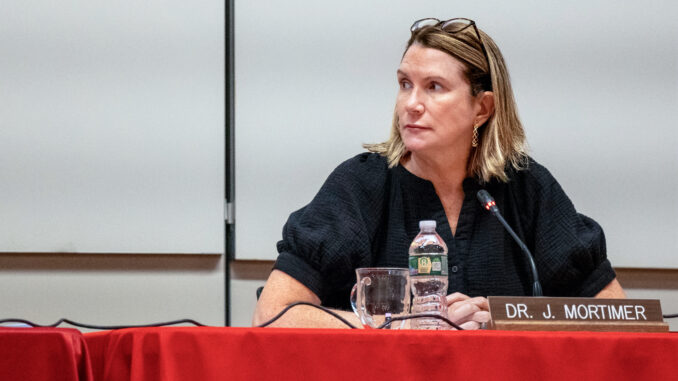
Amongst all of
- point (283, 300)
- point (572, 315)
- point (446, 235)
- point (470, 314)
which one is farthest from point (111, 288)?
point (572, 315)

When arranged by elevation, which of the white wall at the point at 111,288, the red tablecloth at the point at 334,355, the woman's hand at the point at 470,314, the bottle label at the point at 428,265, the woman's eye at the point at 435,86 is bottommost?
the white wall at the point at 111,288

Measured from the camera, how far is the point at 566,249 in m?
1.73

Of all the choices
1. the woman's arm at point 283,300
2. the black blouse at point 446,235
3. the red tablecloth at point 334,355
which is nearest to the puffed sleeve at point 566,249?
the black blouse at point 446,235

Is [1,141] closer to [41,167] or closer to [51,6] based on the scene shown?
[41,167]

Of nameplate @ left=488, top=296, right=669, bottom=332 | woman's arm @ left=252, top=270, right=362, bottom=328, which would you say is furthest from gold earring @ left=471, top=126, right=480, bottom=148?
nameplate @ left=488, top=296, right=669, bottom=332

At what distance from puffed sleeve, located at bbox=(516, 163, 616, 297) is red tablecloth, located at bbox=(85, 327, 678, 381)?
0.90 metres

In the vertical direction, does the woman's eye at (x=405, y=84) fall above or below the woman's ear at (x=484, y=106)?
above

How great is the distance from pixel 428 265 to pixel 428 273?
2 centimetres

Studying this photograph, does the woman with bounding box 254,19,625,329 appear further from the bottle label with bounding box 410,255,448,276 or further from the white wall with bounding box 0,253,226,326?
the white wall with bounding box 0,253,226,326

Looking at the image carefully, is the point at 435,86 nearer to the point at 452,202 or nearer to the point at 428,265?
the point at 452,202

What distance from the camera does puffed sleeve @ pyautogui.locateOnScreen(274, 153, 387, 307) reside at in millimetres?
1617

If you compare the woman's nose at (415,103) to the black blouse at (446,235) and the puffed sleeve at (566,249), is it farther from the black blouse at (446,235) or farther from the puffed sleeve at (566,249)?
the puffed sleeve at (566,249)

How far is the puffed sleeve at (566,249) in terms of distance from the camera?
1.72 m

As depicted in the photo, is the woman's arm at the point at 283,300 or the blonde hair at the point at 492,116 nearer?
the woman's arm at the point at 283,300
